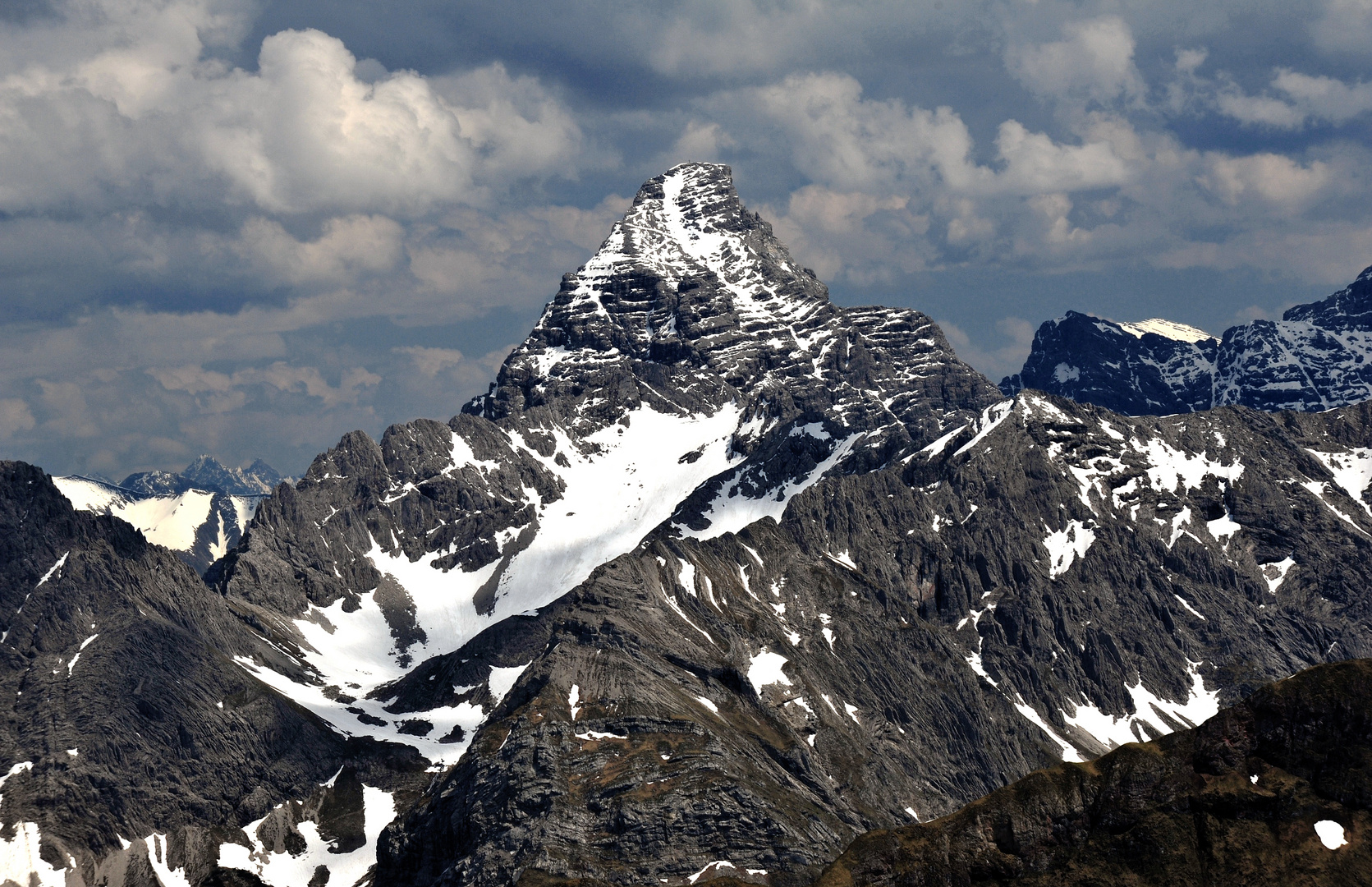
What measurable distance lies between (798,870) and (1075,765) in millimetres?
96177

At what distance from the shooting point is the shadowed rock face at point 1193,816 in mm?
86812

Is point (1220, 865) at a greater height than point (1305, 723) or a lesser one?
lesser

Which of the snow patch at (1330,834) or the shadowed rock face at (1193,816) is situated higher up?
the shadowed rock face at (1193,816)

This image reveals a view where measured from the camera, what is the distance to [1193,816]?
91.5 m

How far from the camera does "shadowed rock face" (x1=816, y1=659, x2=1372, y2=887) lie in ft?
285

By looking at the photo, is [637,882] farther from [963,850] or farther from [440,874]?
[963,850]

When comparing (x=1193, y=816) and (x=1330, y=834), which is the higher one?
(x=1193, y=816)

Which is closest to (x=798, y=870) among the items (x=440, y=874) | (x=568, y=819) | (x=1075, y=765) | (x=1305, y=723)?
(x=568, y=819)

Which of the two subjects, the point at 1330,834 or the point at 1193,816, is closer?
the point at 1330,834

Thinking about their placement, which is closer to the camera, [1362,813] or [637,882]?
[1362,813]

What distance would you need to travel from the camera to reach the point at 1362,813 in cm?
8600

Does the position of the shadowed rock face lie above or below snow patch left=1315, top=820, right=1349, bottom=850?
above

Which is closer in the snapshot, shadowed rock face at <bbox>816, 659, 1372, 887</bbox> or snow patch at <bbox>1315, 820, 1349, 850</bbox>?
snow patch at <bbox>1315, 820, 1349, 850</bbox>

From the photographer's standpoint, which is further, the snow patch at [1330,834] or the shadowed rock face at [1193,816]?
the shadowed rock face at [1193,816]
